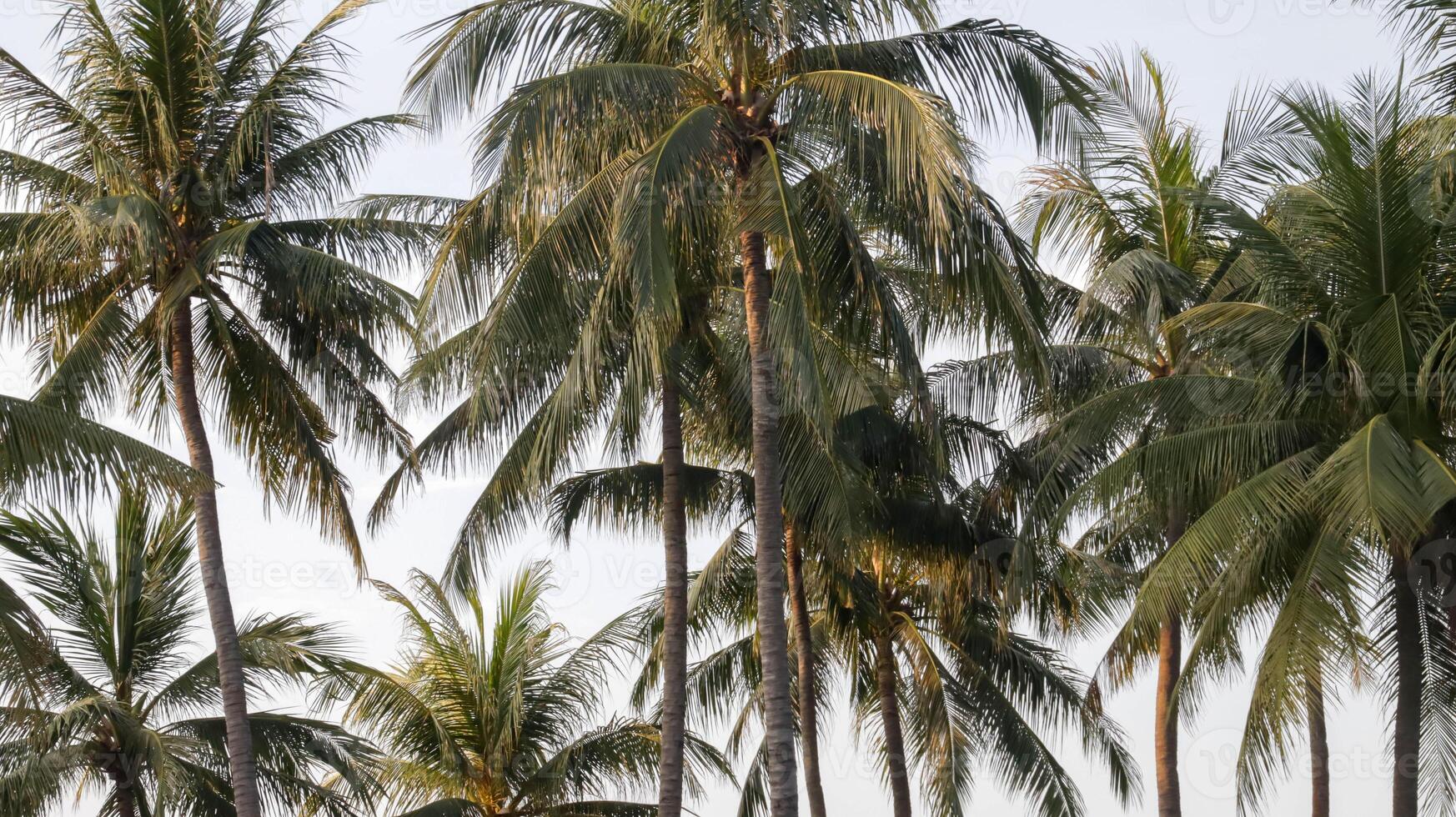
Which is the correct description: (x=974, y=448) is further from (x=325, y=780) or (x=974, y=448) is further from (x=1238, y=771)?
(x=325, y=780)

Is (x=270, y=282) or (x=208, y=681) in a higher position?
(x=270, y=282)

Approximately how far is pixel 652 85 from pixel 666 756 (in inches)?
260

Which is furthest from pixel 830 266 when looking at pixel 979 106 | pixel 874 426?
pixel 874 426

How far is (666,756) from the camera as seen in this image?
1470 centimetres

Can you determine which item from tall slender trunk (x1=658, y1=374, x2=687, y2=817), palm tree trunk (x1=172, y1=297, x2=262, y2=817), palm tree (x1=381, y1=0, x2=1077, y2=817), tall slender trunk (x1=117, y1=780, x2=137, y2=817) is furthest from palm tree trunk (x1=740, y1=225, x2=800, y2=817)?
tall slender trunk (x1=117, y1=780, x2=137, y2=817)

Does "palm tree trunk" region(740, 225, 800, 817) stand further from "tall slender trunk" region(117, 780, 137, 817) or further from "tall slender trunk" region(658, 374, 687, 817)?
"tall slender trunk" region(117, 780, 137, 817)

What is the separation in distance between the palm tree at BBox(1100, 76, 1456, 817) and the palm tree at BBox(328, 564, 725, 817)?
8.38 metres

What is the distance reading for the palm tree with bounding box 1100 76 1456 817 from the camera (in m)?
11.5

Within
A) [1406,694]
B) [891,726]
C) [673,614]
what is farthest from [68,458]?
[891,726]

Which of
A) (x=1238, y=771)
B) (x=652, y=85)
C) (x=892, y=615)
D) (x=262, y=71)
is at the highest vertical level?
(x=262, y=71)

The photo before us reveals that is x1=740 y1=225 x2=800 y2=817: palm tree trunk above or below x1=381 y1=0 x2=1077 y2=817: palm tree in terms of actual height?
below

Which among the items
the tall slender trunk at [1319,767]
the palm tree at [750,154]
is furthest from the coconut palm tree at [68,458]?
the tall slender trunk at [1319,767]

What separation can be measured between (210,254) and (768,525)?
624 centimetres

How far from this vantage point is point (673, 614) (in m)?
15.1
